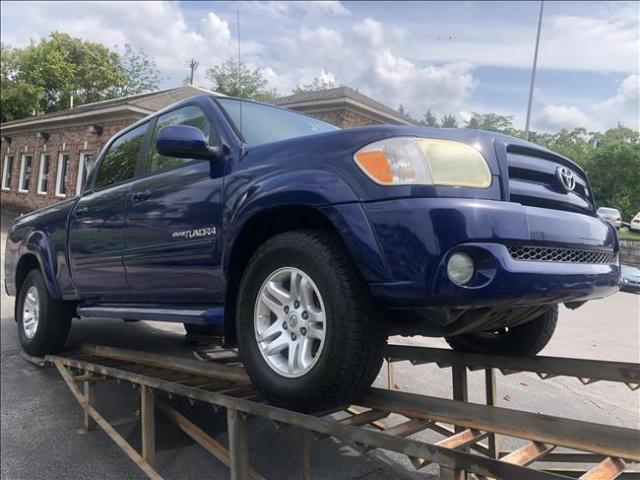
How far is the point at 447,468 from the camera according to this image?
205 cm

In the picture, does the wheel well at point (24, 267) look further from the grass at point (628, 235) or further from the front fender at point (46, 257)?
the grass at point (628, 235)

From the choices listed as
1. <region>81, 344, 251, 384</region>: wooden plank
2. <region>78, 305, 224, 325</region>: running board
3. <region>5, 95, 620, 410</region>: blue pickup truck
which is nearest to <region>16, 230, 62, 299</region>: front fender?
<region>78, 305, 224, 325</region>: running board

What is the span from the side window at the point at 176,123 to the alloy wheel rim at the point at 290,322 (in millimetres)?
1170

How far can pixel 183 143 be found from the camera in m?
2.91

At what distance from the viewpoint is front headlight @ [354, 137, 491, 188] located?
86.8 inches

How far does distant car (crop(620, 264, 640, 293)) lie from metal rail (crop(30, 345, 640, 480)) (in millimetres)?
420

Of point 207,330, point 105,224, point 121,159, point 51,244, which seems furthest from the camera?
point 51,244

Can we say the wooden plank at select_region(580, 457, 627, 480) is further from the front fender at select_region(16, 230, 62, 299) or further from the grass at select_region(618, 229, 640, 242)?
the front fender at select_region(16, 230, 62, 299)

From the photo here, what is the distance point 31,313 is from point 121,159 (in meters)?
2.02

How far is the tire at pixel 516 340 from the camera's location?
10.5 ft

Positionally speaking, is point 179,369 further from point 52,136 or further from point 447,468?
point 52,136

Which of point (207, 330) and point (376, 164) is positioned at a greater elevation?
point (376, 164)

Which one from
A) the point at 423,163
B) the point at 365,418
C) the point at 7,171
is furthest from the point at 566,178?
the point at 7,171

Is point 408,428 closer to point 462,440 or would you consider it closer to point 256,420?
point 462,440
